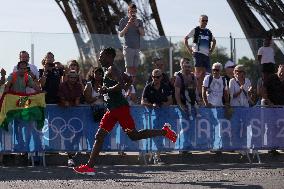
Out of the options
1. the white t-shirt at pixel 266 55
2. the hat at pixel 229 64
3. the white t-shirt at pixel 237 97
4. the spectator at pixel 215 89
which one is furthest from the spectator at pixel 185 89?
the white t-shirt at pixel 266 55

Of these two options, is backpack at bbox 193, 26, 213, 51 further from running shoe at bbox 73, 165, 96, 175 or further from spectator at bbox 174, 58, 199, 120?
running shoe at bbox 73, 165, 96, 175

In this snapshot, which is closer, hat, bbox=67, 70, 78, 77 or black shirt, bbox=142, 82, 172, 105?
hat, bbox=67, 70, 78, 77

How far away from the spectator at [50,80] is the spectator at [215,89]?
2.58 metres

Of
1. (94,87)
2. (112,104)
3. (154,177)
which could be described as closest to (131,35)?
(94,87)

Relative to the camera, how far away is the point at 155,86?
1399 cm

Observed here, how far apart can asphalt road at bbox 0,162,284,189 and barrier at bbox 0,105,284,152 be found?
666 millimetres

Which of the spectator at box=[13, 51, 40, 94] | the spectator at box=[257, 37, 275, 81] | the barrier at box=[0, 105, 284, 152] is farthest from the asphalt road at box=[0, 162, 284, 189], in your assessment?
the spectator at box=[257, 37, 275, 81]

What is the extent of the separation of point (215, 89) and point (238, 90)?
1.65 ft

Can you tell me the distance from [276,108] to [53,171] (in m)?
4.62

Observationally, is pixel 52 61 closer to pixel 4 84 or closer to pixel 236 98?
pixel 4 84

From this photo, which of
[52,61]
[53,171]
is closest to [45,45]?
[52,61]

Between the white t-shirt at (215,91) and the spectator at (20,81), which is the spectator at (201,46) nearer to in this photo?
the white t-shirt at (215,91)

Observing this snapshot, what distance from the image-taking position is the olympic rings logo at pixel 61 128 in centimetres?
1362

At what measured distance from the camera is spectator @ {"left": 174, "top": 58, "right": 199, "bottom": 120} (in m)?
14.0
